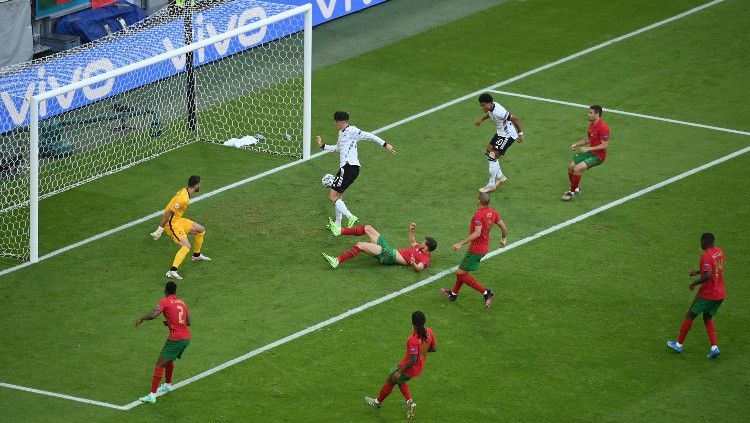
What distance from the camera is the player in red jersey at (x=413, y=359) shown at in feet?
64.1

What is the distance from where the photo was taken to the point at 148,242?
25641 millimetres

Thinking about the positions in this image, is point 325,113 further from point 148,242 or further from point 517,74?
point 148,242

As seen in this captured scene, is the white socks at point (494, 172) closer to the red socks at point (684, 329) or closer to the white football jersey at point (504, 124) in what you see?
the white football jersey at point (504, 124)

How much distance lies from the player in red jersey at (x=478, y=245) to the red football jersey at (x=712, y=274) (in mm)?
3238

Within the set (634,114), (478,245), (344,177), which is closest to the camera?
(478,245)

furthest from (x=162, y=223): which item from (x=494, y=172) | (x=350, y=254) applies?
(x=494, y=172)

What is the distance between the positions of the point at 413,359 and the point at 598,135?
8486mm

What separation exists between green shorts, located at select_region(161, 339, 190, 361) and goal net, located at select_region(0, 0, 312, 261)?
7.45m

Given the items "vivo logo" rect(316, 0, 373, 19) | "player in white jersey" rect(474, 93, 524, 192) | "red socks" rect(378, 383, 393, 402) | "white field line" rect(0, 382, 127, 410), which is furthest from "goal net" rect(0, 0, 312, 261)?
"red socks" rect(378, 383, 393, 402)

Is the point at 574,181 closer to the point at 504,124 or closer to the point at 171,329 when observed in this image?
the point at 504,124

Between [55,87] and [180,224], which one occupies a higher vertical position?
[55,87]

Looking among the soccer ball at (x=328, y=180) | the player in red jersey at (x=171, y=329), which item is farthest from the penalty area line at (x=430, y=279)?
the soccer ball at (x=328, y=180)

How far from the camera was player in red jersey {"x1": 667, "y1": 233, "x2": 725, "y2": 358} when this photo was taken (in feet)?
68.9

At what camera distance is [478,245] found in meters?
22.9
